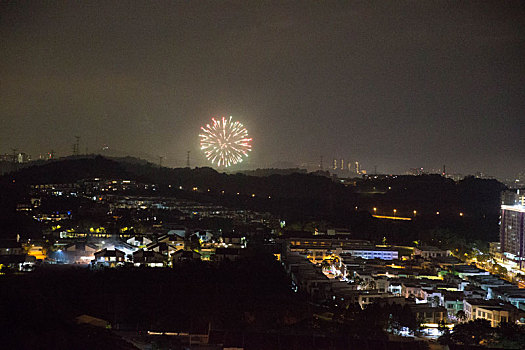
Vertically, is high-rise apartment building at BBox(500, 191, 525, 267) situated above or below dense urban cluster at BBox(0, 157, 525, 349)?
above

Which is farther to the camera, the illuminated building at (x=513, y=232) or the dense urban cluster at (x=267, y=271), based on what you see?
the illuminated building at (x=513, y=232)

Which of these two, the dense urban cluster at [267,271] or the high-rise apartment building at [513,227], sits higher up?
the high-rise apartment building at [513,227]

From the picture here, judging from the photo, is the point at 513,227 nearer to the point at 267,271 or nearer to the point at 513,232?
the point at 513,232

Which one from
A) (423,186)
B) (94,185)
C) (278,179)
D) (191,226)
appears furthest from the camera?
(278,179)

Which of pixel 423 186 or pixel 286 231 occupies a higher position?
pixel 423 186

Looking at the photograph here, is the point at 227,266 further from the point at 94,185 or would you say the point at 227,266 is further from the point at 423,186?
the point at 423,186

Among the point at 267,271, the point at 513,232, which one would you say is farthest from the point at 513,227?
the point at 267,271

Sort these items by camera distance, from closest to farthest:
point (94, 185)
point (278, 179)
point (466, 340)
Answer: point (466, 340)
point (94, 185)
point (278, 179)

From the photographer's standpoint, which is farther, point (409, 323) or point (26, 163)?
point (26, 163)

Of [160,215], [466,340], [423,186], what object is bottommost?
[466,340]

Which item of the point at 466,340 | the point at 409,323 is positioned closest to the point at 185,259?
the point at 409,323
